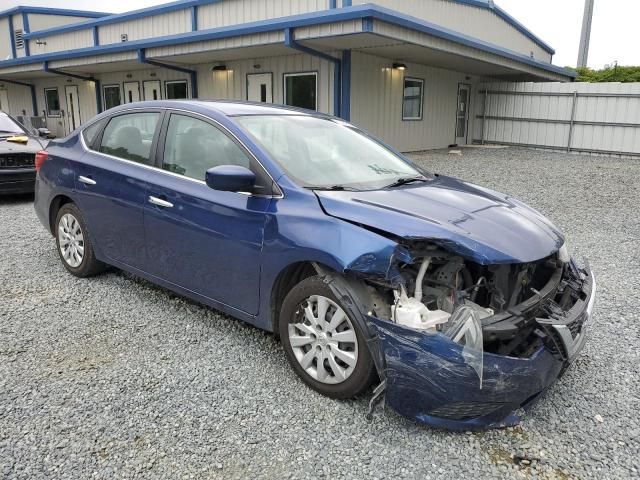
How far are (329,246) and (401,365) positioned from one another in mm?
691

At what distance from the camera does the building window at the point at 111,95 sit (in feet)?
62.9

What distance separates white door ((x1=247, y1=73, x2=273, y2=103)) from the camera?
46.8 ft

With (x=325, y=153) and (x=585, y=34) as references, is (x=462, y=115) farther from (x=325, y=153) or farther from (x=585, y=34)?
(x=585, y=34)

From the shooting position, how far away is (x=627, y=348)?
3447mm

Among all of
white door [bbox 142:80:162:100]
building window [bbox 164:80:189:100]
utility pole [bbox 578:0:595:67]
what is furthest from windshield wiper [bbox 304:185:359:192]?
utility pole [bbox 578:0:595:67]

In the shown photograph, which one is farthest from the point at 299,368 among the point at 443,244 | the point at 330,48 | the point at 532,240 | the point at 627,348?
the point at 330,48

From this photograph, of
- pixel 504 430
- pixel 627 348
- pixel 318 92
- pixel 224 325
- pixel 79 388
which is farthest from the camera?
pixel 318 92

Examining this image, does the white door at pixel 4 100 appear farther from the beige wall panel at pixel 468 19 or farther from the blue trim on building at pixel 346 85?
the beige wall panel at pixel 468 19

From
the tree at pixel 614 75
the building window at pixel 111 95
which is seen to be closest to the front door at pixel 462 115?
the tree at pixel 614 75

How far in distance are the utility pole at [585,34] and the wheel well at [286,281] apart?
31.2m

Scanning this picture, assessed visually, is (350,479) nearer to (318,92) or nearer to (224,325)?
(224,325)

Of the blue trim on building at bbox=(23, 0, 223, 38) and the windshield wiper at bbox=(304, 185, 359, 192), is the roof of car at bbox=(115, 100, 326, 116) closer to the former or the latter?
the windshield wiper at bbox=(304, 185, 359, 192)

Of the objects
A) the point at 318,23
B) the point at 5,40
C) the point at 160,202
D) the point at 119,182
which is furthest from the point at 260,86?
the point at 5,40

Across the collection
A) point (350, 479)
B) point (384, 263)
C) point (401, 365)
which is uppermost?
point (384, 263)
